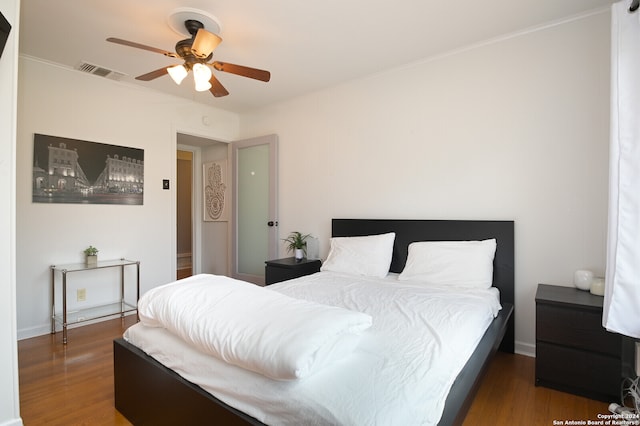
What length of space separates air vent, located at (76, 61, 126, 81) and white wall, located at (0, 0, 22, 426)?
63.4 inches

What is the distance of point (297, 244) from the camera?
3.75 meters

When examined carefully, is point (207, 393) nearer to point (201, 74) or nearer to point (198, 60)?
point (201, 74)

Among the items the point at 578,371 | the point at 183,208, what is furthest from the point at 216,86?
the point at 183,208

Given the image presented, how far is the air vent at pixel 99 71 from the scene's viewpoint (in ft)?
10.2

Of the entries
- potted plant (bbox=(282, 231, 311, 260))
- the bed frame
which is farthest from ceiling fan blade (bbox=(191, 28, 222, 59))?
potted plant (bbox=(282, 231, 311, 260))

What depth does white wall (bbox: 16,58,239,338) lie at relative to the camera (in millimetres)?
2961

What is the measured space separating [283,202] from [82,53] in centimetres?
236

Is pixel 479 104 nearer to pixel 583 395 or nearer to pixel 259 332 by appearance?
pixel 583 395

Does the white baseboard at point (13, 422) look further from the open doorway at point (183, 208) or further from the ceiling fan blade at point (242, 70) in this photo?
the open doorway at point (183, 208)

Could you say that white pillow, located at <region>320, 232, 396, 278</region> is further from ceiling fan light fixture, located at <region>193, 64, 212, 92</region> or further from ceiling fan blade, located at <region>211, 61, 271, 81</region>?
ceiling fan light fixture, located at <region>193, 64, 212, 92</region>

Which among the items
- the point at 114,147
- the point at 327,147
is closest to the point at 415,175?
the point at 327,147

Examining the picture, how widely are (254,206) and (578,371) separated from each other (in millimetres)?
3551

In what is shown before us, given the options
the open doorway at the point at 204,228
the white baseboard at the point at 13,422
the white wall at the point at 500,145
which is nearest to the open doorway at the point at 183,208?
the open doorway at the point at 204,228

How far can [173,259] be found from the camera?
4.01 m
